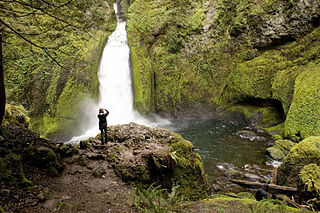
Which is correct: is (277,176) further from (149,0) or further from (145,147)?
(149,0)

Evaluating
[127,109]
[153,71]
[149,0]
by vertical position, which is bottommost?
[127,109]

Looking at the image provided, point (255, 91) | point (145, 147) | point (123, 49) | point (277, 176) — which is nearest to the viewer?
point (145, 147)

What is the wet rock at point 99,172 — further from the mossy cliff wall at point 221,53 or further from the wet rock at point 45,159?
the mossy cliff wall at point 221,53

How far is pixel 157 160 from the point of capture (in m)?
4.95

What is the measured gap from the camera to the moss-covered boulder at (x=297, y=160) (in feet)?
19.0

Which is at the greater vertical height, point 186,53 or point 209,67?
point 186,53

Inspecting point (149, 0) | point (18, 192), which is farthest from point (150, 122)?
point (18, 192)

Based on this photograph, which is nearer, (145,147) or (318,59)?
(145,147)

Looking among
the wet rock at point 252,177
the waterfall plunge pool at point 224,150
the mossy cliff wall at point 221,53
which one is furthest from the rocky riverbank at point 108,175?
the mossy cliff wall at point 221,53

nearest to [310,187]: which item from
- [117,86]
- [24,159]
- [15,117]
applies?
[24,159]

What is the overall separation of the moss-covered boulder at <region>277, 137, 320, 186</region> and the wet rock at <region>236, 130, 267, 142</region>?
5.69 m

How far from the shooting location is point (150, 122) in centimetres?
1766

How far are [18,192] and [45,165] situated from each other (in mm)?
1093

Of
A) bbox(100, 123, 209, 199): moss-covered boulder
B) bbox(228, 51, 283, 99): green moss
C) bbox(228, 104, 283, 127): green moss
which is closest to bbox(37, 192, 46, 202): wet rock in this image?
bbox(100, 123, 209, 199): moss-covered boulder
